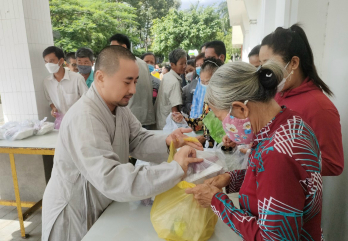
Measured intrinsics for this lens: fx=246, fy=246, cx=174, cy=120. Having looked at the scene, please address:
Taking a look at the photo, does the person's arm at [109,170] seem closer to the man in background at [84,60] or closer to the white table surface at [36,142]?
the white table surface at [36,142]

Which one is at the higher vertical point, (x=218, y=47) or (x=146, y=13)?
(x=146, y=13)

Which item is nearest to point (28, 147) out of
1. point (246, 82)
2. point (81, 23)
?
point (246, 82)

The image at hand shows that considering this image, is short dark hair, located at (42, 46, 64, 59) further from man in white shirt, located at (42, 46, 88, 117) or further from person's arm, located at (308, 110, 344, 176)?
person's arm, located at (308, 110, 344, 176)

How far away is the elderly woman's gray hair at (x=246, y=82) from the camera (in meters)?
1.06

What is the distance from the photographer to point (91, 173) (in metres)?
1.26

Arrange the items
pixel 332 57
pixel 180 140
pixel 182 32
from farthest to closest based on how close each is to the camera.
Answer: pixel 182 32 → pixel 332 57 → pixel 180 140

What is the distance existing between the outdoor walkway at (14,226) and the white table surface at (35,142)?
1173 mm

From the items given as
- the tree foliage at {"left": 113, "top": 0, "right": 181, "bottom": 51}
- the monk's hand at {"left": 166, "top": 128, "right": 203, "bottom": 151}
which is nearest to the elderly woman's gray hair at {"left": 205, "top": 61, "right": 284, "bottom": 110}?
the monk's hand at {"left": 166, "top": 128, "right": 203, "bottom": 151}

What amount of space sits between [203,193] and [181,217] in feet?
0.56

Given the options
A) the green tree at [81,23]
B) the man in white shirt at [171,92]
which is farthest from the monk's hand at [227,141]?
the green tree at [81,23]

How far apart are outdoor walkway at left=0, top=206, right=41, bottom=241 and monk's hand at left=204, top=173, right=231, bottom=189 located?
269 centimetres

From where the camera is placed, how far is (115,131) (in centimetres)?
159

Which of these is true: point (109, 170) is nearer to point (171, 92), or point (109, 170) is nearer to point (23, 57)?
point (171, 92)

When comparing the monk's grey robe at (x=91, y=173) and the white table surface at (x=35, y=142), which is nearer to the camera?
the monk's grey robe at (x=91, y=173)
